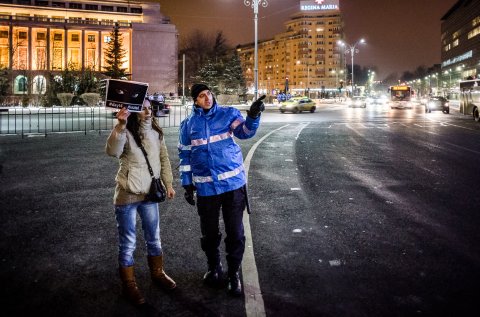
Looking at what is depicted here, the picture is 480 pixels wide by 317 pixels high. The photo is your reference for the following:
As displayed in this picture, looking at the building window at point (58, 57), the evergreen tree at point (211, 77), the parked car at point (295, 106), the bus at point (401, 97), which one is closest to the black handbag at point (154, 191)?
→ the parked car at point (295, 106)

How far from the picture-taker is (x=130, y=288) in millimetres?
4184

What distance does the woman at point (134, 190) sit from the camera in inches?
169

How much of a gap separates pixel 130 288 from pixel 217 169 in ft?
4.25

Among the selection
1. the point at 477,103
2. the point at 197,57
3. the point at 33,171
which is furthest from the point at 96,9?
the point at 33,171

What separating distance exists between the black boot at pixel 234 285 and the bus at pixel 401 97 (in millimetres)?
55176

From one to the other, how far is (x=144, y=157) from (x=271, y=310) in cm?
176

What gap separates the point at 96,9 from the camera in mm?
101250

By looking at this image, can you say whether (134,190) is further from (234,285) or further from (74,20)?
(74,20)

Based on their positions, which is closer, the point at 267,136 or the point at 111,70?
the point at 267,136

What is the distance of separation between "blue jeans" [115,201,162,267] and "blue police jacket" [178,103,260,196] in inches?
19.7

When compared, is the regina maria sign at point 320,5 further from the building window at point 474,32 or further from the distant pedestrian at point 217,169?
the distant pedestrian at point 217,169

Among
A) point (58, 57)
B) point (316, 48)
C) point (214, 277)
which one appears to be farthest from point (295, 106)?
point (316, 48)

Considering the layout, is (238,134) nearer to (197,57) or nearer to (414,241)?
(414,241)

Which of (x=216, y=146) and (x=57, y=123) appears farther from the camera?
(x=57, y=123)
